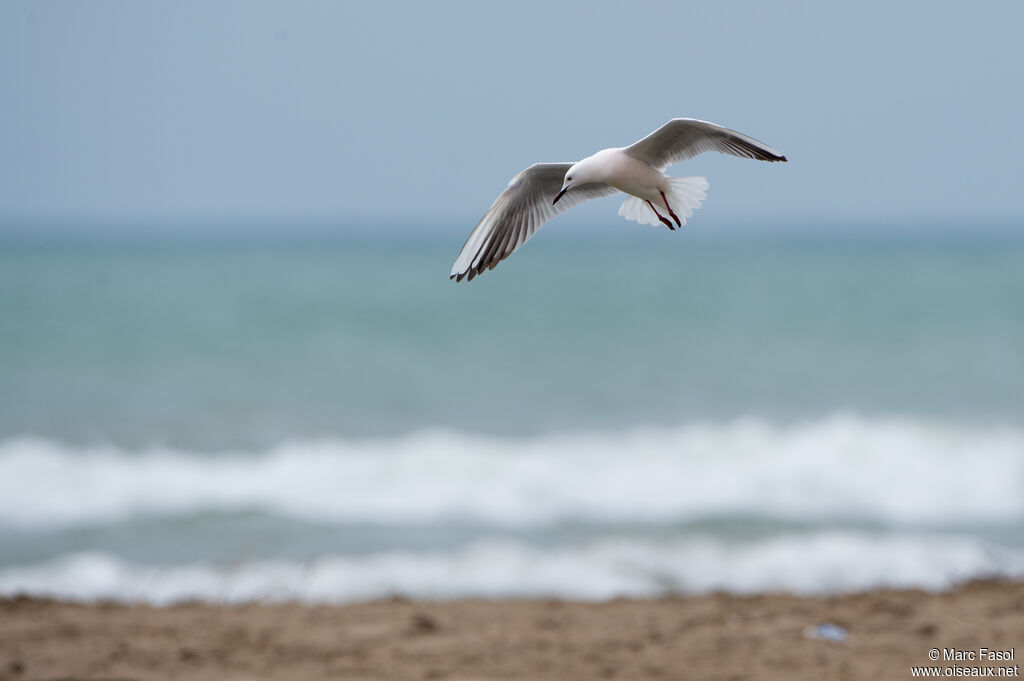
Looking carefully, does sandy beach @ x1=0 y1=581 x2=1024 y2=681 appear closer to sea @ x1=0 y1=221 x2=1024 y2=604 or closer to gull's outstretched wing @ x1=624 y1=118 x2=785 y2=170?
sea @ x1=0 y1=221 x2=1024 y2=604

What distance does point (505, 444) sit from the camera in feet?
29.3

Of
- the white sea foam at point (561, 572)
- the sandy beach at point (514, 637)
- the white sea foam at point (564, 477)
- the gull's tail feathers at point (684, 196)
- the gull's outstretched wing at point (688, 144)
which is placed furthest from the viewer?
the white sea foam at point (564, 477)

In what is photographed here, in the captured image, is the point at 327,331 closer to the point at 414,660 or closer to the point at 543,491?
the point at 543,491

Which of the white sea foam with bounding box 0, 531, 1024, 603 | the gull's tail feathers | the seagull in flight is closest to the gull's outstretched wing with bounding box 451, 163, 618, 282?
the seagull in flight

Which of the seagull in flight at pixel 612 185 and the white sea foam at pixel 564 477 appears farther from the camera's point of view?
the white sea foam at pixel 564 477

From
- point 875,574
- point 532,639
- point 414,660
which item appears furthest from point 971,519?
point 414,660

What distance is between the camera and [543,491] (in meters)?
7.54

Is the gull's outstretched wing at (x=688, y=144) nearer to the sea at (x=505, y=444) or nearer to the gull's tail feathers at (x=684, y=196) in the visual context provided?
the gull's tail feathers at (x=684, y=196)

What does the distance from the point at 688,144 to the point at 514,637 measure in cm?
246

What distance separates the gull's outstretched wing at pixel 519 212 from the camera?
9.51 feet

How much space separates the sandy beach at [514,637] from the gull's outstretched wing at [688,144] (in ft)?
6.87

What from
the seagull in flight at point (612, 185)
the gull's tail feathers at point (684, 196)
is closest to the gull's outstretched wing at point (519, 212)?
the seagull in flight at point (612, 185)

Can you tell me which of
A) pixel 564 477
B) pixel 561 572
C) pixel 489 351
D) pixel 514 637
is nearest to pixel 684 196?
pixel 514 637

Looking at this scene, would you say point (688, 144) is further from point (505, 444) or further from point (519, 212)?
point (505, 444)
